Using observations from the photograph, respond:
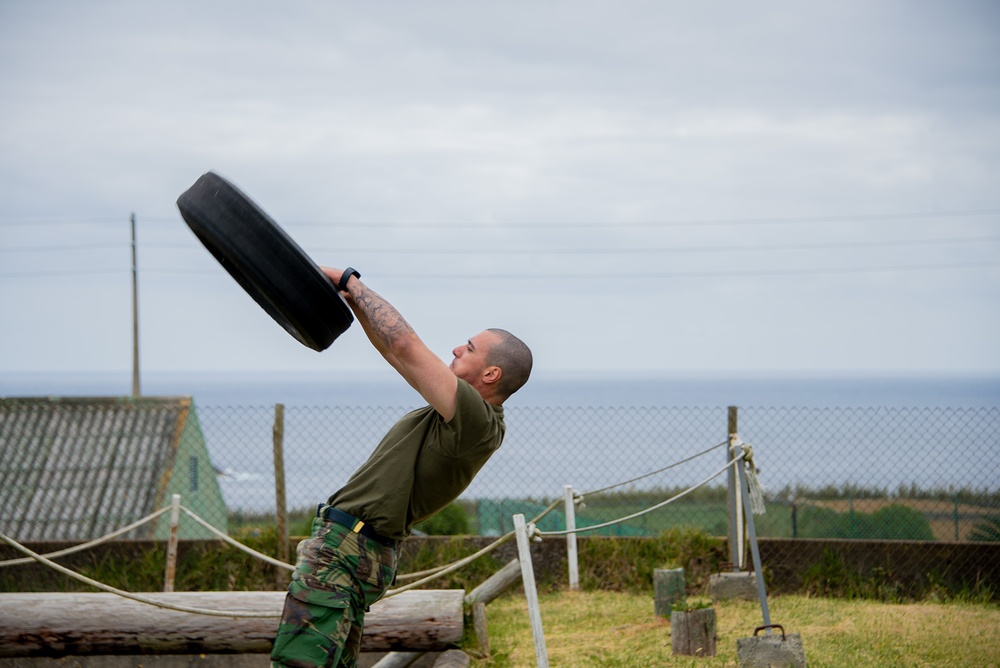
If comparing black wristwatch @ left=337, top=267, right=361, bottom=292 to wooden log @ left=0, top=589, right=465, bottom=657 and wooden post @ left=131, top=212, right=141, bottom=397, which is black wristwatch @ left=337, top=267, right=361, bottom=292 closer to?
wooden log @ left=0, top=589, right=465, bottom=657

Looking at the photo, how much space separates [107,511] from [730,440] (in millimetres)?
6469

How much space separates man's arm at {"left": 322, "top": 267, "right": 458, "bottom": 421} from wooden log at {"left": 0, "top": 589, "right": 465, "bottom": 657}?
→ 2.76 m

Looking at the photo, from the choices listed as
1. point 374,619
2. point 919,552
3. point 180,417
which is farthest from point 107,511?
point 919,552

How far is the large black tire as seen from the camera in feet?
11.2

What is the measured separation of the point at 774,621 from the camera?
22.3 feet

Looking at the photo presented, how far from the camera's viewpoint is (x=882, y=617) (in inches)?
269

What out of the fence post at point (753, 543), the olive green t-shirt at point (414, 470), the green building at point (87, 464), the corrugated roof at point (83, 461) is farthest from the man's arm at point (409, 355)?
the corrugated roof at point (83, 461)

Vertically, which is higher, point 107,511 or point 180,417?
point 180,417

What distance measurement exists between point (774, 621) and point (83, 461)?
722 centimetres

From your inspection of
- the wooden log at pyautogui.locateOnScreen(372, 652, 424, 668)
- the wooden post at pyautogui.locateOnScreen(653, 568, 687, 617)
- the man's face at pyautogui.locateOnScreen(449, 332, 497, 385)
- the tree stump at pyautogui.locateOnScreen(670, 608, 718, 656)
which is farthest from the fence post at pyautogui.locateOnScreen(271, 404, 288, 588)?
the man's face at pyautogui.locateOnScreen(449, 332, 497, 385)

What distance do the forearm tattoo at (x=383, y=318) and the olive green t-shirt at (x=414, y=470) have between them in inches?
14.9

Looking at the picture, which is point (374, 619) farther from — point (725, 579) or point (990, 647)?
point (990, 647)

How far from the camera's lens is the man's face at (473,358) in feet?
11.3

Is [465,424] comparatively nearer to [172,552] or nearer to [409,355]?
[409,355]
